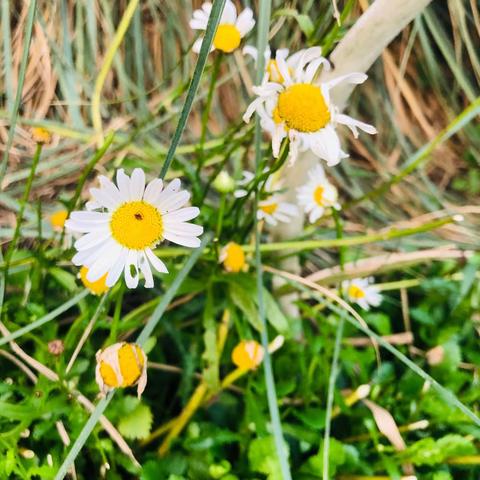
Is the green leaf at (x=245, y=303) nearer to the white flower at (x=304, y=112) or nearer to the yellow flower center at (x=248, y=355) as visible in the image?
the yellow flower center at (x=248, y=355)

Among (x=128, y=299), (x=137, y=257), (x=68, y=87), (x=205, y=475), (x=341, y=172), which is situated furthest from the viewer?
(x=341, y=172)

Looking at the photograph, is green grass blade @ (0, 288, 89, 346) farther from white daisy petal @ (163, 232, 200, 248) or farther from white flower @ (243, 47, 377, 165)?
white flower @ (243, 47, 377, 165)

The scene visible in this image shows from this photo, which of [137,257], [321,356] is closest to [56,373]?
[137,257]

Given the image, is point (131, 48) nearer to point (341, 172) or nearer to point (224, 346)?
point (341, 172)

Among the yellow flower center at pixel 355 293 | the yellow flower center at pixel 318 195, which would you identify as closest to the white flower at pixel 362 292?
the yellow flower center at pixel 355 293

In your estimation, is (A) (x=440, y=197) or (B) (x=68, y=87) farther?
(A) (x=440, y=197)

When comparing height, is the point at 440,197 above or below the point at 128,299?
above
